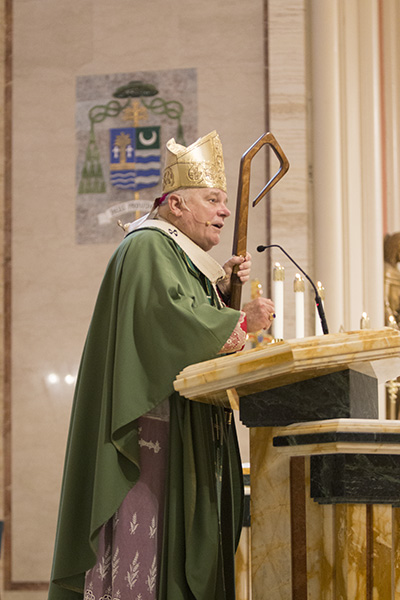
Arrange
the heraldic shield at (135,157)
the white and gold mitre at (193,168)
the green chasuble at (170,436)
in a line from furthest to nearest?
the heraldic shield at (135,157) → the white and gold mitre at (193,168) → the green chasuble at (170,436)

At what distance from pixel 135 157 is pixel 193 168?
3.87 meters

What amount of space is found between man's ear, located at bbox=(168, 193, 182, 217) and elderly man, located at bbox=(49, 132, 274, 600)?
28 cm

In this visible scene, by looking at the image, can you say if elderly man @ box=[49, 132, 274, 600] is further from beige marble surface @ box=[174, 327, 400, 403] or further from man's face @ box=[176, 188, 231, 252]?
beige marble surface @ box=[174, 327, 400, 403]

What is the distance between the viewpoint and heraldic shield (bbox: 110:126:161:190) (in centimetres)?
714

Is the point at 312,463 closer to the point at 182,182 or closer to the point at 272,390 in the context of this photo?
the point at 272,390

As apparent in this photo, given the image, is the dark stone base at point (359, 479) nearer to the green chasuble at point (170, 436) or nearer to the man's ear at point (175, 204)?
the green chasuble at point (170, 436)

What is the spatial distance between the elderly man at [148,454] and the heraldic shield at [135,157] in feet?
13.8

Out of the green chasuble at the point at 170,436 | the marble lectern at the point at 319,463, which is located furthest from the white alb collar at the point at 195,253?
the marble lectern at the point at 319,463

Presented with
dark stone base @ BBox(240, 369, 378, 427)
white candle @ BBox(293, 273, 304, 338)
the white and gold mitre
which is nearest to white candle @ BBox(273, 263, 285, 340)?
white candle @ BBox(293, 273, 304, 338)

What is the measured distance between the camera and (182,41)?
721cm

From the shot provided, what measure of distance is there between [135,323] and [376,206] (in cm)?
395

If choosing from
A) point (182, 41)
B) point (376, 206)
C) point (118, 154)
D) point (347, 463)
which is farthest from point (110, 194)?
point (347, 463)

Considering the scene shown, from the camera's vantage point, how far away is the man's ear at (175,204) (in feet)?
10.7

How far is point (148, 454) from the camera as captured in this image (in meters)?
2.75
